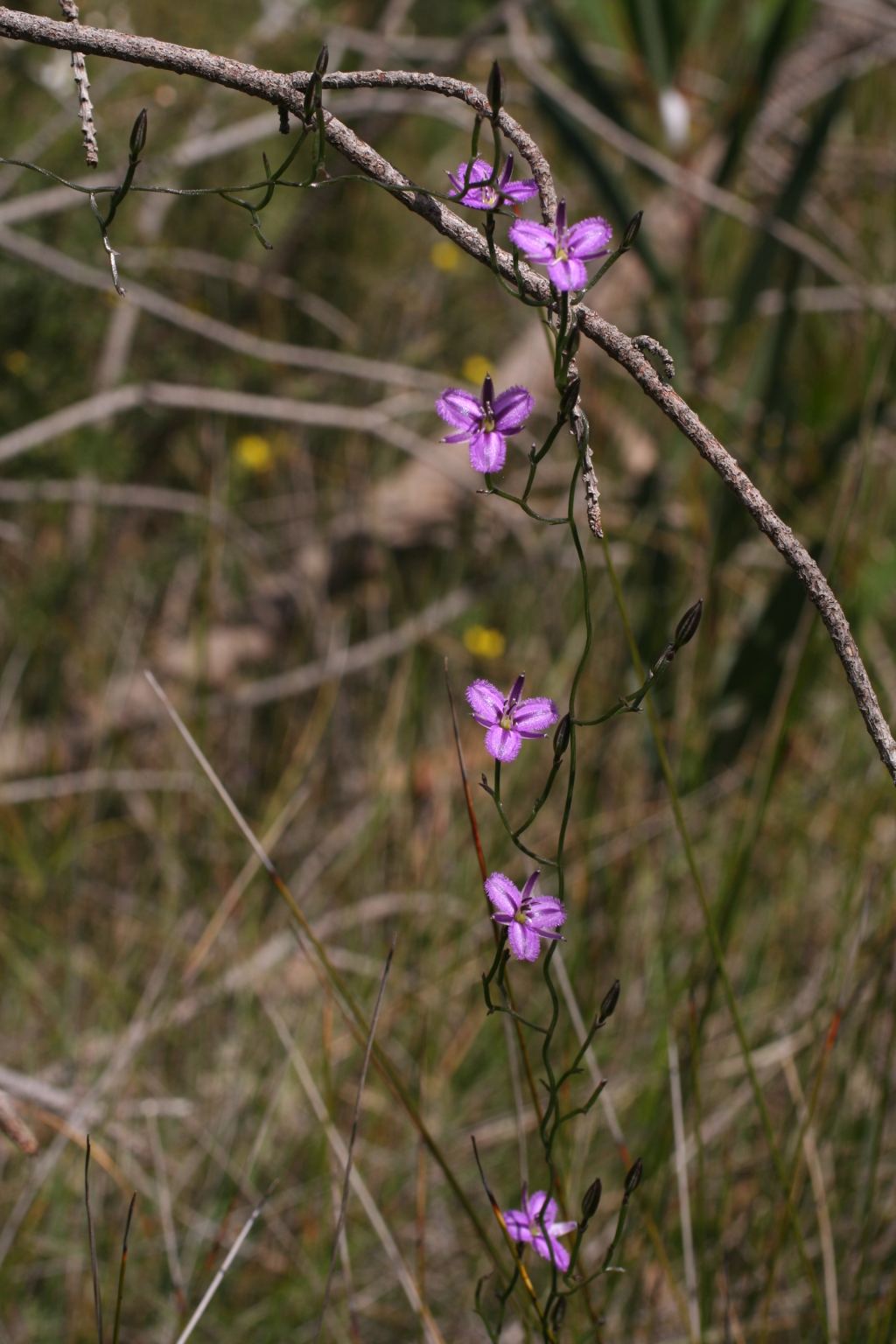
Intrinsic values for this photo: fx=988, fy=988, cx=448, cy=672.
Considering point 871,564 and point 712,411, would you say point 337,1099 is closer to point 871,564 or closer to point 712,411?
point 871,564

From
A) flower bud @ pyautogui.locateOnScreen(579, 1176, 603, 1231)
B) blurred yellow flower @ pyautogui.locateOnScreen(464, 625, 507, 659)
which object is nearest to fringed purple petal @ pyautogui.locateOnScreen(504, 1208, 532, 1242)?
flower bud @ pyautogui.locateOnScreen(579, 1176, 603, 1231)

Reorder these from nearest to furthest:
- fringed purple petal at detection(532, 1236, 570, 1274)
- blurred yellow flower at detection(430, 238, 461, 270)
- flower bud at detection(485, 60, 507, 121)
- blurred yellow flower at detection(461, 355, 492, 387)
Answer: flower bud at detection(485, 60, 507, 121), fringed purple petal at detection(532, 1236, 570, 1274), blurred yellow flower at detection(461, 355, 492, 387), blurred yellow flower at detection(430, 238, 461, 270)

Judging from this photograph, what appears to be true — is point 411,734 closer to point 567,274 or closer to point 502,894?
point 502,894

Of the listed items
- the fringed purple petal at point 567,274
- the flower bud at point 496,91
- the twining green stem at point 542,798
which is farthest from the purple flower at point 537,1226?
the flower bud at point 496,91

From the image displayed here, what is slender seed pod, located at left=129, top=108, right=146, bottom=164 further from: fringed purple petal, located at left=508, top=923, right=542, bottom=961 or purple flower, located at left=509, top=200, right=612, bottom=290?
fringed purple petal, located at left=508, top=923, right=542, bottom=961

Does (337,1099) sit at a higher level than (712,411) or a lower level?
lower

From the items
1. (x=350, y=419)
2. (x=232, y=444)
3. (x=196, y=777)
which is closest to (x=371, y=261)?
(x=232, y=444)
